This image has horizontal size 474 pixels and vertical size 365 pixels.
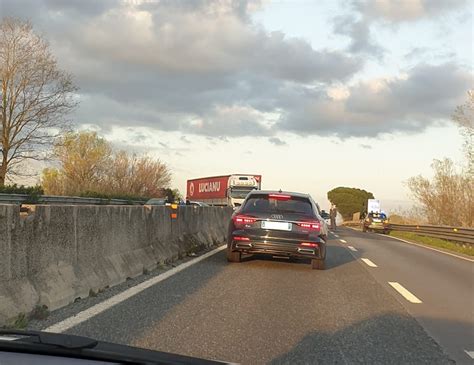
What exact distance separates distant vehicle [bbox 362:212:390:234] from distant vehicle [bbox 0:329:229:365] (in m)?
40.2

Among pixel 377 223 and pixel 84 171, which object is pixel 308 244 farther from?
pixel 84 171

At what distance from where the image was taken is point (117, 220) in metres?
8.30

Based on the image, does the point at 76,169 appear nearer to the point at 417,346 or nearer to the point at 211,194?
the point at 211,194

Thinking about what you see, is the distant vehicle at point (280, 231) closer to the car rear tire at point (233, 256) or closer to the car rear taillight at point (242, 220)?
the car rear taillight at point (242, 220)

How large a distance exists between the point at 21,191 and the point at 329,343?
89.2 feet

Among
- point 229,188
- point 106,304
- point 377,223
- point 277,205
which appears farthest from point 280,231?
point 377,223

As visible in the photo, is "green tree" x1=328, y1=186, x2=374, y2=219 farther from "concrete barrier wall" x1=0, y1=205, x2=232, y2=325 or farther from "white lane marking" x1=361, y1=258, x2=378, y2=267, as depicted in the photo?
"concrete barrier wall" x1=0, y1=205, x2=232, y2=325

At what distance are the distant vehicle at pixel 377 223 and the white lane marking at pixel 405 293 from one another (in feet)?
106

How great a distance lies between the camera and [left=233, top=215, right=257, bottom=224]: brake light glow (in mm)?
10492

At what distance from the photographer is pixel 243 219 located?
415 inches

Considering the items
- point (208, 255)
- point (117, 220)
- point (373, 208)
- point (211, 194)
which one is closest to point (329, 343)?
point (117, 220)

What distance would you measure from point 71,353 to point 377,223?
4069 centimetres

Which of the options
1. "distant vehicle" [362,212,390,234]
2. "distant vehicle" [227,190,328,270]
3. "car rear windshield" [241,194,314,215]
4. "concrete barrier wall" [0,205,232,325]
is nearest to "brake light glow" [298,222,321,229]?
"distant vehicle" [227,190,328,270]

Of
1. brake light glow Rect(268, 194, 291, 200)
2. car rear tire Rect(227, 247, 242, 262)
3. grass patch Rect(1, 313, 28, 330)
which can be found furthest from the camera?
car rear tire Rect(227, 247, 242, 262)
